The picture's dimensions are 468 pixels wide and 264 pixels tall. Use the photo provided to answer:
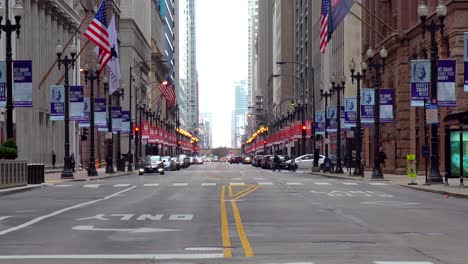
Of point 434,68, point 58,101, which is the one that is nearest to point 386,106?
point 434,68

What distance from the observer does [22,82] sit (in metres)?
37.5

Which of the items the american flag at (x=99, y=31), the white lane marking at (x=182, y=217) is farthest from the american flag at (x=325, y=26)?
the white lane marking at (x=182, y=217)

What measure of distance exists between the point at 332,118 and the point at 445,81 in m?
32.8

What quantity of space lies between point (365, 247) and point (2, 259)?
5755mm

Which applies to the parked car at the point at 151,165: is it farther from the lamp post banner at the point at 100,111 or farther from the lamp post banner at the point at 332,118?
the lamp post banner at the point at 332,118

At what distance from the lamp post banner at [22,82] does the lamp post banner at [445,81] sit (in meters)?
18.3

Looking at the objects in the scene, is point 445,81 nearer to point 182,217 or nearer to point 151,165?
point 182,217

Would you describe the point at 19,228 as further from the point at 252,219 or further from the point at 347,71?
the point at 347,71

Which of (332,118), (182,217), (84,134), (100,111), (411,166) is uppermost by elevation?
→ (100,111)

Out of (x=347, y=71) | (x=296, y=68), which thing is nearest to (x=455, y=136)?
(x=347, y=71)

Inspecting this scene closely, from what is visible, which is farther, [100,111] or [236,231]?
[100,111]

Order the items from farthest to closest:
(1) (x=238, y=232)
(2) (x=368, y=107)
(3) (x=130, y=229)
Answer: (2) (x=368, y=107), (3) (x=130, y=229), (1) (x=238, y=232)

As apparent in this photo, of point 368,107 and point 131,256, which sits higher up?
point 368,107

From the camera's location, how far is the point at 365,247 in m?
13.7
